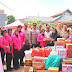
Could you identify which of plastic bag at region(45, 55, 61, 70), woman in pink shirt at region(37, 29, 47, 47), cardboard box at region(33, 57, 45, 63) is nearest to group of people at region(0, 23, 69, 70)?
woman in pink shirt at region(37, 29, 47, 47)

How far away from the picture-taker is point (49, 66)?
4027 mm

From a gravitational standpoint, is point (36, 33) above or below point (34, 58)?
above

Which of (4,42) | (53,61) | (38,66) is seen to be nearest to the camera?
(53,61)

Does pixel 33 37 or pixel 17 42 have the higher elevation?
pixel 33 37

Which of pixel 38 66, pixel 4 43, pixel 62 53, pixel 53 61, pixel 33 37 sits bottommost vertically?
pixel 38 66

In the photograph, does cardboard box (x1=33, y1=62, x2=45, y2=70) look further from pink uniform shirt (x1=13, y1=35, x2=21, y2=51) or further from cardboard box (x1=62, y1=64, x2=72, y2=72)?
pink uniform shirt (x1=13, y1=35, x2=21, y2=51)

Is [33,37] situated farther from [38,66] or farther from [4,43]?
[38,66]

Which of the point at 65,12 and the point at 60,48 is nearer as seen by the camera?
the point at 60,48

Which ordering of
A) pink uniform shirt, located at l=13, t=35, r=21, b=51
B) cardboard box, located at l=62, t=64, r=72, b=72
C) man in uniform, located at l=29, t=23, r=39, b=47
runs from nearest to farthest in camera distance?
cardboard box, located at l=62, t=64, r=72, b=72 < pink uniform shirt, located at l=13, t=35, r=21, b=51 < man in uniform, located at l=29, t=23, r=39, b=47

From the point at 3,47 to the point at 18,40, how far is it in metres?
0.82

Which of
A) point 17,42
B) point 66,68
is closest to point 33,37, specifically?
point 17,42

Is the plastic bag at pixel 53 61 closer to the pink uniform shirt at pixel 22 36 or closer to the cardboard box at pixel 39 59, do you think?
the cardboard box at pixel 39 59

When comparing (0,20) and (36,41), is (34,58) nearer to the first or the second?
(36,41)

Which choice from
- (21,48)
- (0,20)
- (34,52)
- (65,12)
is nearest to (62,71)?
(34,52)
